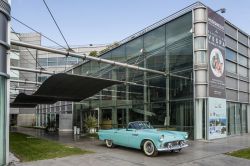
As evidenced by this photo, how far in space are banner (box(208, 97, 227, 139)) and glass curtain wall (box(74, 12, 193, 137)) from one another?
44.5 inches

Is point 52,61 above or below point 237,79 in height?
above

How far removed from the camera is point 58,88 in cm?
1722

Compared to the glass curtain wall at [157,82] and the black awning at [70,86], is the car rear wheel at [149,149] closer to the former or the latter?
the black awning at [70,86]

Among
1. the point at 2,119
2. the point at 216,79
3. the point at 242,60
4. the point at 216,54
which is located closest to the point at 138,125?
the point at 2,119

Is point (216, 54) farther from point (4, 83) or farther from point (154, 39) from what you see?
point (4, 83)

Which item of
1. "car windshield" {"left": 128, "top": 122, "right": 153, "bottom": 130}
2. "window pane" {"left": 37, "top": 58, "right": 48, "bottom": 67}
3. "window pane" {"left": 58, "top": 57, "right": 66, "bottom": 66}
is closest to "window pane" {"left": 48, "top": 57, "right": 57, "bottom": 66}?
"window pane" {"left": 37, "top": 58, "right": 48, "bottom": 67}

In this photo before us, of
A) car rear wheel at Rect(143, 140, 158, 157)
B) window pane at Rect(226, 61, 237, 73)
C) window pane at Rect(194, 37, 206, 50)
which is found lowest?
car rear wheel at Rect(143, 140, 158, 157)

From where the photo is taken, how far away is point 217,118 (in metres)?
18.0

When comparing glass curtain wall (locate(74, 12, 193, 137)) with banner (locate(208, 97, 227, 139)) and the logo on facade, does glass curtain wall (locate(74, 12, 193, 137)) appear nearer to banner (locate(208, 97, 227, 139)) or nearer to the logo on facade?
banner (locate(208, 97, 227, 139))

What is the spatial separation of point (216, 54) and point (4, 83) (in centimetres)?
1388

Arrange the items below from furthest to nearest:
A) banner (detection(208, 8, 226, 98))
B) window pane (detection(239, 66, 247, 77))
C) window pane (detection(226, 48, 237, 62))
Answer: window pane (detection(239, 66, 247, 77)), window pane (detection(226, 48, 237, 62)), banner (detection(208, 8, 226, 98))

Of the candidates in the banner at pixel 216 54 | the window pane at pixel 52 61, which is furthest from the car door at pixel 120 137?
the window pane at pixel 52 61

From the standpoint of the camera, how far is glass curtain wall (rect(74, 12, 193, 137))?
709 inches

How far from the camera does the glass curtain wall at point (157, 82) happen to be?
1802 centimetres
